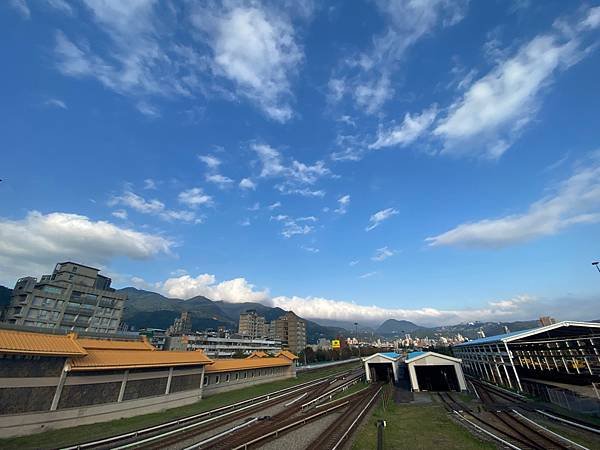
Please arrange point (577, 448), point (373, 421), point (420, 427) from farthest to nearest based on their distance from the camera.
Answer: point (373, 421) < point (420, 427) < point (577, 448)

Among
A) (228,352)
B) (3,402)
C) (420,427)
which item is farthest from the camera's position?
(228,352)

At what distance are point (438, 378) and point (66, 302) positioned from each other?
74.1m

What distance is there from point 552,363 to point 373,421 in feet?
116

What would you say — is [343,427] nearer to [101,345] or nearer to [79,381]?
[79,381]

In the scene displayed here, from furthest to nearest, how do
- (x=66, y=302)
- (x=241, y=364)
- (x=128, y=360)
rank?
(x=66, y=302)
(x=241, y=364)
(x=128, y=360)

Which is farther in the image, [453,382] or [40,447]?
[453,382]

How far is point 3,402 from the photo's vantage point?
61.5ft

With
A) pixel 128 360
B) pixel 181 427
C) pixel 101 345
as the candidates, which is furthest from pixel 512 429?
pixel 101 345

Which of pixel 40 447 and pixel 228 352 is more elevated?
pixel 228 352

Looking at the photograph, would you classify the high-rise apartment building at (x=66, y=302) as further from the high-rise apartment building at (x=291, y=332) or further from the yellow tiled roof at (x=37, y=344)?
the high-rise apartment building at (x=291, y=332)

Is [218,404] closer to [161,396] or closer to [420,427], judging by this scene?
[161,396]

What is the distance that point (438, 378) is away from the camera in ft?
147

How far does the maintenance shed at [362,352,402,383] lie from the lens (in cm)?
4706

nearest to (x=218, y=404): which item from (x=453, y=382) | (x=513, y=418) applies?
(x=513, y=418)
